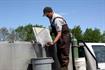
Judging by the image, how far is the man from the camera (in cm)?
671

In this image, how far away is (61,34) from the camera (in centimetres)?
677

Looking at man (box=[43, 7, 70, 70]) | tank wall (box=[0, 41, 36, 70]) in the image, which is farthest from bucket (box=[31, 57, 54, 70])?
man (box=[43, 7, 70, 70])

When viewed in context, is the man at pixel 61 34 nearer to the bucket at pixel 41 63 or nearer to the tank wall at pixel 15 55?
the bucket at pixel 41 63

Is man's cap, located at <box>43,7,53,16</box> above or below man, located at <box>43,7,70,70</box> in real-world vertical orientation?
above

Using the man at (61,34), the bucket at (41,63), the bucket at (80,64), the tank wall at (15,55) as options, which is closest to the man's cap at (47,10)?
the man at (61,34)

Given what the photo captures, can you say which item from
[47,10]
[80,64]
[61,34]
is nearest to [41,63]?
[61,34]

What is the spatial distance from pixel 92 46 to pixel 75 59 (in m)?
0.90

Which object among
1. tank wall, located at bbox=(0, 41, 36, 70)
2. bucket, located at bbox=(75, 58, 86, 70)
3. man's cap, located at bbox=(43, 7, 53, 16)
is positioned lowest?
bucket, located at bbox=(75, 58, 86, 70)

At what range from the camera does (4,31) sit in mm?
7105

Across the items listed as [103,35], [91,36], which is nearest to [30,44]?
[91,36]

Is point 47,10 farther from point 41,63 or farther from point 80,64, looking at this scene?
point 80,64

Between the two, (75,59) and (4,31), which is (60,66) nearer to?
(75,59)

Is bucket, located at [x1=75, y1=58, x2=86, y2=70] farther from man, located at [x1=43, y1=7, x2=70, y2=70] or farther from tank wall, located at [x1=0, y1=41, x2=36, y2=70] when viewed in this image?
tank wall, located at [x1=0, y1=41, x2=36, y2=70]

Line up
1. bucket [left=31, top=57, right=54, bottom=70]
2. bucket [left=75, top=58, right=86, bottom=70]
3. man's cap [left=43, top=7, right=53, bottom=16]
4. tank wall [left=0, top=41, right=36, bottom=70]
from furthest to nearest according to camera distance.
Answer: bucket [left=75, top=58, right=86, bottom=70], man's cap [left=43, top=7, right=53, bottom=16], bucket [left=31, top=57, right=54, bottom=70], tank wall [left=0, top=41, right=36, bottom=70]
